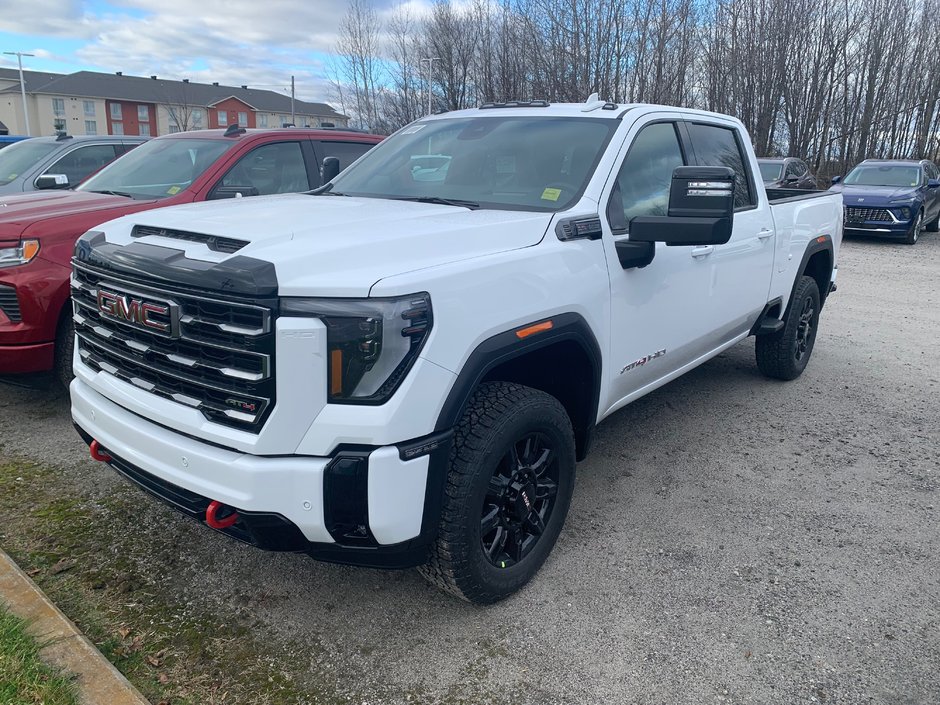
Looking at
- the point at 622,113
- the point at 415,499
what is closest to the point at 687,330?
the point at 622,113

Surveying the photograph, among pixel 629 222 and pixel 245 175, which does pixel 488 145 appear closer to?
pixel 629 222

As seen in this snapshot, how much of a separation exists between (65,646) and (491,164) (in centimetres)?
270

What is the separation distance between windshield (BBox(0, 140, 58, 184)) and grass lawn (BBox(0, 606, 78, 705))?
7343mm

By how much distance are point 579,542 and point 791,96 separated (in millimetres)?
28762

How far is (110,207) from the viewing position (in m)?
4.99

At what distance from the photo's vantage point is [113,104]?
235 feet

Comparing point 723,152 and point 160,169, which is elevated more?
point 723,152

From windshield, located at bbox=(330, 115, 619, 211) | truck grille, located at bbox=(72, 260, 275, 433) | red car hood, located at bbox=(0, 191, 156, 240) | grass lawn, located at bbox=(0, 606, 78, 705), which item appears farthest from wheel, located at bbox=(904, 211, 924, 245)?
grass lawn, located at bbox=(0, 606, 78, 705)

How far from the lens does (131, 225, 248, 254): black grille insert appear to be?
8.13ft

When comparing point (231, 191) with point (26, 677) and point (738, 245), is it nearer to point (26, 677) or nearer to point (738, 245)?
point (738, 245)

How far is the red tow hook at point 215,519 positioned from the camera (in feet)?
7.93

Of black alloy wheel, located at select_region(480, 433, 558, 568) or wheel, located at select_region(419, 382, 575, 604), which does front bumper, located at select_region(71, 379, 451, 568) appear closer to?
wheel, located at select_region(419, 382, 575, 604)

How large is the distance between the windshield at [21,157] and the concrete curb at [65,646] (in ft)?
22.8

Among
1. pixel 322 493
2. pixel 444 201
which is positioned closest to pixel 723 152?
pixel 444 201
